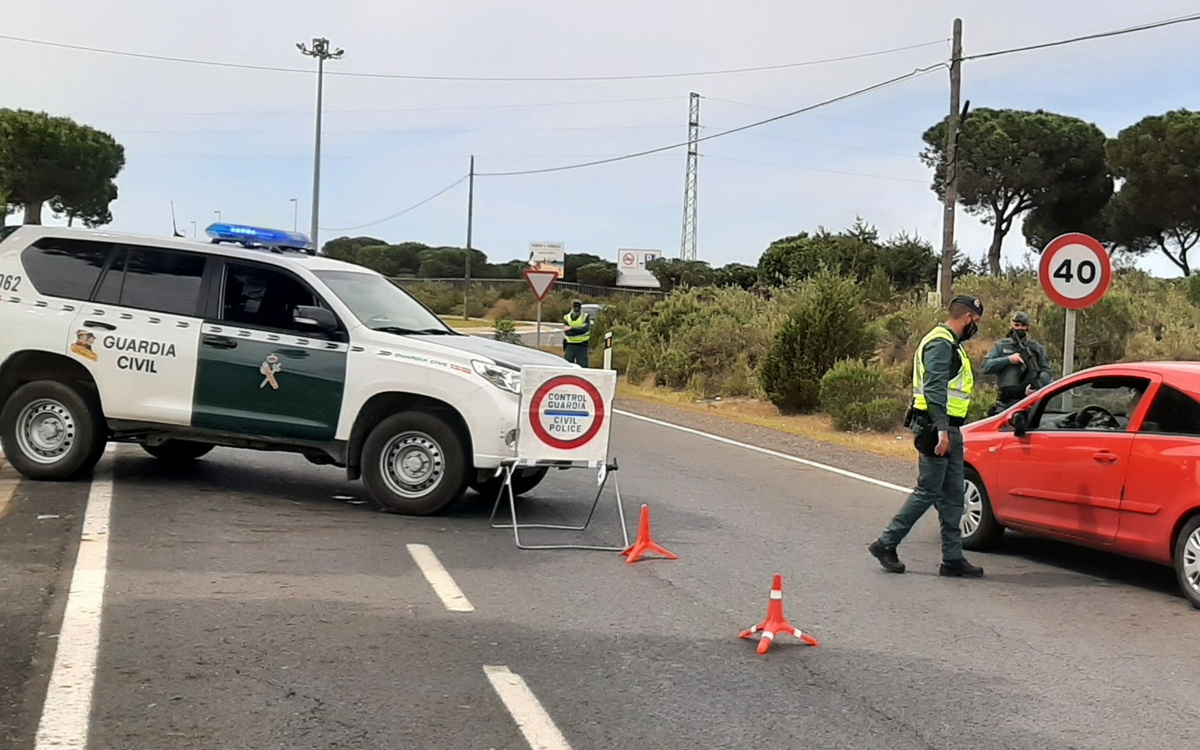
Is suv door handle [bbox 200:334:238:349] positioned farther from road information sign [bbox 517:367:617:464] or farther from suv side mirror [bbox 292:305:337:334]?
road information sign [bbox 517:367:617:464]

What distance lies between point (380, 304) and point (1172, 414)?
19.7ft

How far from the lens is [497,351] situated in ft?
32.5

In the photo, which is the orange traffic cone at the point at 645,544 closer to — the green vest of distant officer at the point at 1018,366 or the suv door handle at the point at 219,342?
the suv door handle at the point at 219,342

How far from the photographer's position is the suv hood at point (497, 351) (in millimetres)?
9570

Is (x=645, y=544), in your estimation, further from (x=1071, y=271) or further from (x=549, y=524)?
(x=1071, y=271)

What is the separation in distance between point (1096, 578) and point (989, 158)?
5218cm

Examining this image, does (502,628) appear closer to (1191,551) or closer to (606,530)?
(606,530)

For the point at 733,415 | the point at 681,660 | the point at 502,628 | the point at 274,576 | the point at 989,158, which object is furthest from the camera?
the point at 989,158

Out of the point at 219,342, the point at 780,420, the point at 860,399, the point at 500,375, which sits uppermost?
the point at 219,342

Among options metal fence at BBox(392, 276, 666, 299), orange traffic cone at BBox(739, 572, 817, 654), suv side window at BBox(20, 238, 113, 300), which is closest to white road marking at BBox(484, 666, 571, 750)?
orange traffic cone at BBox(739, 572, 817, 654)

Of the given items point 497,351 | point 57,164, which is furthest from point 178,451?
point 57,164

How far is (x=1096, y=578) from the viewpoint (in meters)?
8.38

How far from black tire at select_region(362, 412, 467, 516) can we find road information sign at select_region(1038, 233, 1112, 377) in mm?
6212

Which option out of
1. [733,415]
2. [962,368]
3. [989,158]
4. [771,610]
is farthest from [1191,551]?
[989,158]
